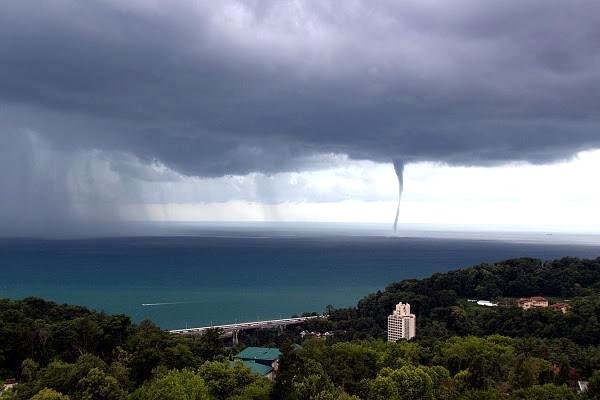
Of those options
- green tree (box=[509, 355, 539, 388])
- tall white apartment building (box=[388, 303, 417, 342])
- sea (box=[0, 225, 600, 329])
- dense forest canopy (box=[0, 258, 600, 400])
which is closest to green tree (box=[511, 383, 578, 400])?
dense forest canopy (box=[0, 258, 600, 400])

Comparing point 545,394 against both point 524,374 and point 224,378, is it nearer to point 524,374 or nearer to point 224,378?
point 524,374

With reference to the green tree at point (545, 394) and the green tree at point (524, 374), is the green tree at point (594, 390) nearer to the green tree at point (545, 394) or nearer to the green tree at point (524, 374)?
the green tree at point (545, 394)

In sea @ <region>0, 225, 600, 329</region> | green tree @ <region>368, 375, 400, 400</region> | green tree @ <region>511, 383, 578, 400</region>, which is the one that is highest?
green tree @ <region>511, 383, 578, 400</region>

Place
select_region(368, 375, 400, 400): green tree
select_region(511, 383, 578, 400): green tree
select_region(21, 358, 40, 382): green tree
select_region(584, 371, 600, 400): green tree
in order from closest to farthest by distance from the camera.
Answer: select_region(511, 383, 578, 400): green tree
select_region(584, 371, 600, 400): green tree
select_region(368, 375, 400, 400): green tree
select_region(21, 358, 40, 382): green tree

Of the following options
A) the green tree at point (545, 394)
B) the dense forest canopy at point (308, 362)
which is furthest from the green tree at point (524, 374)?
the green tree at point (545, 394)

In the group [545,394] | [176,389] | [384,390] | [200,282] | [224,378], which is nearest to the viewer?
[176,389]

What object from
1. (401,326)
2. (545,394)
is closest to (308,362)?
(545,394)

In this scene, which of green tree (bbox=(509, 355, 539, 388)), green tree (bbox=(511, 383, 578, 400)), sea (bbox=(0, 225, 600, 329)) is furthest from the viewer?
sea (bbox=(0, 225, 600, 329))

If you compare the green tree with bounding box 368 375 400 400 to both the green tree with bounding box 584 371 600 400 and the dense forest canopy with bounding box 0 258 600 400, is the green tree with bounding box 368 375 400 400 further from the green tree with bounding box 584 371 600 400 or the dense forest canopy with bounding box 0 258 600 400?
the green tree with bounding box 584 371 600 400

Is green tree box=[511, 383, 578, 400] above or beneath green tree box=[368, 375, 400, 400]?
above
